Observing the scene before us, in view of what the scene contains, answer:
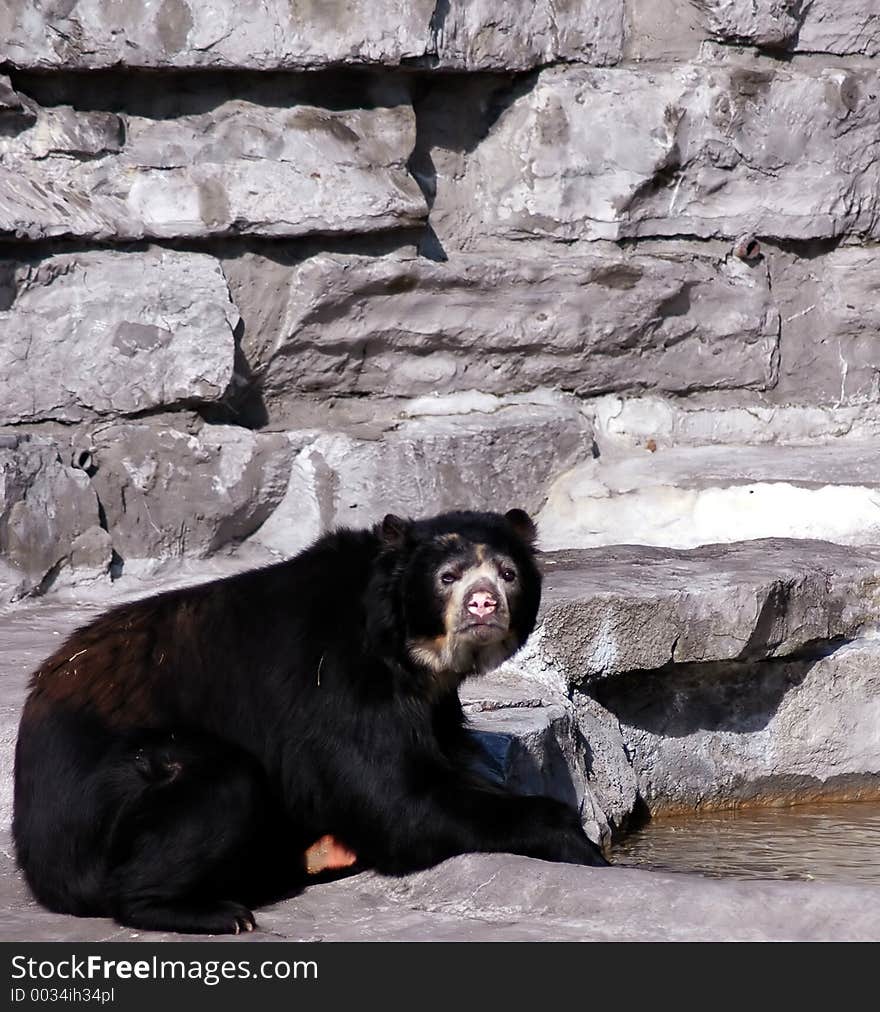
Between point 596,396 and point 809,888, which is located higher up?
point 596,396

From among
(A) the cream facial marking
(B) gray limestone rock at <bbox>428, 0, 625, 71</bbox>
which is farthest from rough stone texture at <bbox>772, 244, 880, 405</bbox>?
(A) the cream facial marking

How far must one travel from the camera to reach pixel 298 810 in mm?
4602

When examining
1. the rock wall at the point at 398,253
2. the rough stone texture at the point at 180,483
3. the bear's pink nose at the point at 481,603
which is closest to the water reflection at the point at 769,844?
the bear's pink nose at the point at 481,603

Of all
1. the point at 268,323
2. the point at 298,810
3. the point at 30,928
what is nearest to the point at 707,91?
the point at 268,323

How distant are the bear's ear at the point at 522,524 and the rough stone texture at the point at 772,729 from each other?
197 centimetres

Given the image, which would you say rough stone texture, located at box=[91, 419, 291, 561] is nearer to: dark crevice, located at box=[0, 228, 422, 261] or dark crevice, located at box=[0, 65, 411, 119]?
dark crevice, located at box=[0, 228, 422, 261]

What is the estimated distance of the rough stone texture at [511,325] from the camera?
780 centimetres

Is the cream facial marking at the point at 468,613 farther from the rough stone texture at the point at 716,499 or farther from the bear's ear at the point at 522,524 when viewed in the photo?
the rough stone texture at the point at 716,499

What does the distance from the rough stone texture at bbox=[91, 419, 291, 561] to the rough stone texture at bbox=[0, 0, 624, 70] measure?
5.30 ft

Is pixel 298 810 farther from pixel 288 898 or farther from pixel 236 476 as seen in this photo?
pixel 236 476

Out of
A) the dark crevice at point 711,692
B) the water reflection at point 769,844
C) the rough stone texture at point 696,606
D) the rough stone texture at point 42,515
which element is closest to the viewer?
the water reflection at point 769,844

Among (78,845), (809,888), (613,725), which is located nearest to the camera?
(809,888)

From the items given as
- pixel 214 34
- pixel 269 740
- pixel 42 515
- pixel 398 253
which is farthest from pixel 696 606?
pixel 214 34

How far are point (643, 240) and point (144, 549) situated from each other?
9.62 feet
